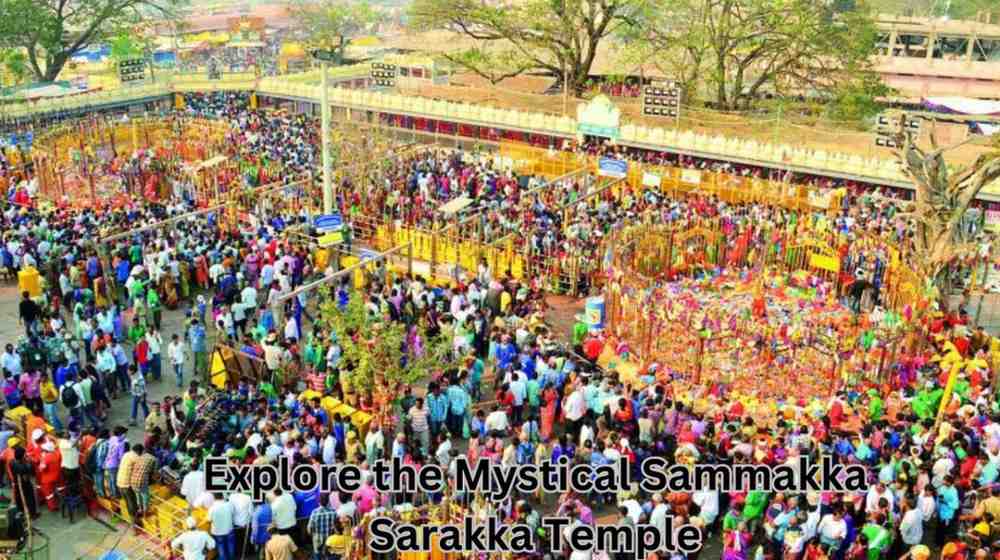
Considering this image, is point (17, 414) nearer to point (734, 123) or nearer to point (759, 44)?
point (734, 123)

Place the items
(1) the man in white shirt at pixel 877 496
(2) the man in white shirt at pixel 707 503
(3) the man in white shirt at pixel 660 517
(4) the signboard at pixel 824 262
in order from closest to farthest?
(3) the man in white shirt at pixel 660 517 → (1) the man in white shirt at pixel 877 496 → (2) the man in white shirt at pixel 707 503 → (4) the signboard at pixel 824 262

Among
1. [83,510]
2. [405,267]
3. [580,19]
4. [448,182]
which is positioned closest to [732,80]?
[580,19]

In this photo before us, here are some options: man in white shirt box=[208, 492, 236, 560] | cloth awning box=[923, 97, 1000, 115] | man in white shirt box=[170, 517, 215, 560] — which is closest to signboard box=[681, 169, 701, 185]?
man in white shirt box=[208, 492, 236, 560]

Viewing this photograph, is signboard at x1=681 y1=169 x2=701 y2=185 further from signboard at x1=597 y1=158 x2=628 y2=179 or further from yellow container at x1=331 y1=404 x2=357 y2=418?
yellow container at x1=331 y1=404 x2=357 y2=418

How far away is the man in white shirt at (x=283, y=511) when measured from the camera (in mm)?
11250

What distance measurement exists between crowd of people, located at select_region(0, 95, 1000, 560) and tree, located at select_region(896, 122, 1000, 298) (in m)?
1.19

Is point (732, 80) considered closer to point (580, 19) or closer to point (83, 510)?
point (580, 19)

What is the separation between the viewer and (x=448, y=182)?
27.0m

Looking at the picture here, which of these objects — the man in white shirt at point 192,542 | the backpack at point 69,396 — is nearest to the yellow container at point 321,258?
the backpack at point 69,396

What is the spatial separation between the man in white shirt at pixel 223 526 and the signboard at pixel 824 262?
14462 mm

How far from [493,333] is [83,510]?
707 centimetres

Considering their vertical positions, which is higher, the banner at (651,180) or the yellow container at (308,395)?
the banner at (651,180)

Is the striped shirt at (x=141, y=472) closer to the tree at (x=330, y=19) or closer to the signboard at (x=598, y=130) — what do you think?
the signboard at (x=598, y=130)

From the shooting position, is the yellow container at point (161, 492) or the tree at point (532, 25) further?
the tree at point (532, 25)
